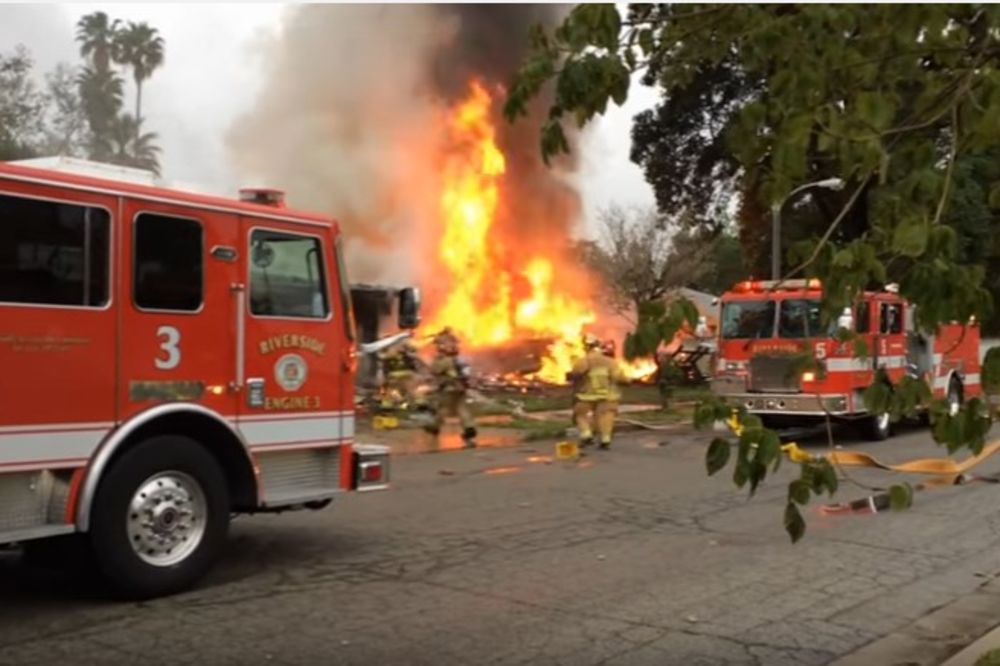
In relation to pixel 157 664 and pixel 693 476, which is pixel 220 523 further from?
pixel 693 476

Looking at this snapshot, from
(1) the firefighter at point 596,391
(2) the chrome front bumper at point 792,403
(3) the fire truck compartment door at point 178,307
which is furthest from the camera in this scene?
(2) the chrome front bumper at point 792,403

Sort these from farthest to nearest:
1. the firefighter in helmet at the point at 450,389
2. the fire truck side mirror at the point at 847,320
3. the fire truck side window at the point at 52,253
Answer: the firefighter in helmet at the point at 450,389 → the fire truck side window at the point at 52,253 → the fire truck side mirror at the point at 847,320

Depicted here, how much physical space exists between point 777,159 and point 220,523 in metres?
4.39

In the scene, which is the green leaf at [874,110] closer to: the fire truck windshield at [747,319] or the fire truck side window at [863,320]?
the fire truck side window at [863,320]

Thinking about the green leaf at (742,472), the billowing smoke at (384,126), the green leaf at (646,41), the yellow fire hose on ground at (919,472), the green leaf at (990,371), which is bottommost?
the yellow fire hose on ground at (919,472)

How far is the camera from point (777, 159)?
287 cm

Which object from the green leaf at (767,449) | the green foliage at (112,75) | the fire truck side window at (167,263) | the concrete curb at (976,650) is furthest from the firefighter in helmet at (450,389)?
the green foliage at (112,75)

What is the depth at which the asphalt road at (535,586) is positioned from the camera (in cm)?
507

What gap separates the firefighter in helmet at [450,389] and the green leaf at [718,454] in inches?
439

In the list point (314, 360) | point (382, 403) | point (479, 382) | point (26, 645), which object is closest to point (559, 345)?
point (479, 382)

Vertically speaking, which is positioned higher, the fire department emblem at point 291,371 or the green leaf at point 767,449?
the fire department emblem at point 291,371

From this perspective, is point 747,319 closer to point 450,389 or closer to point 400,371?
point 450,389

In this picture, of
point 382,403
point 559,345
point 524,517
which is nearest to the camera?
point 524,517

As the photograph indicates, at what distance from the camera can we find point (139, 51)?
40875 millimetres
